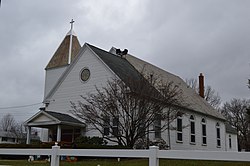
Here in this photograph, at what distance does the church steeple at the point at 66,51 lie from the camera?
3731 centimetres

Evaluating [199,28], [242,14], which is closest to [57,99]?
[199,28]

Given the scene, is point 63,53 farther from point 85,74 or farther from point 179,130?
point 179,130

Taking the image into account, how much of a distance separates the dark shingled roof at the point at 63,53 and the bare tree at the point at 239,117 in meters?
31.0

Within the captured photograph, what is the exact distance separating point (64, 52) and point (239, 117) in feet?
117

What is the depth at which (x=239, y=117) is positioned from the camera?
195ft

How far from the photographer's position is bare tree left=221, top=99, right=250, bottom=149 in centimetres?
5525

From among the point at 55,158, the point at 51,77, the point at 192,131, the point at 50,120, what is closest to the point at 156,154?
the point at 55,158

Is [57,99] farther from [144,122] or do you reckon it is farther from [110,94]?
[144,122]

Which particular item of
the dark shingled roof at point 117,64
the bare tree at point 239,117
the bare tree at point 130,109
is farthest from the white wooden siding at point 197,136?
the bare tree at point 239,117

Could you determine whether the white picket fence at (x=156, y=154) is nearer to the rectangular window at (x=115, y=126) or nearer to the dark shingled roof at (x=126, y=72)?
the rectangular window at (x=115, y=126)

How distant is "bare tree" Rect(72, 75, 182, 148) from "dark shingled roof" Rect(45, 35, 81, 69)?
55.6ft

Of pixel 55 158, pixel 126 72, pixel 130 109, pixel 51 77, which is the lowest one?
pixel 55 158

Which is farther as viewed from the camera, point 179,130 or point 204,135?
point 204,135

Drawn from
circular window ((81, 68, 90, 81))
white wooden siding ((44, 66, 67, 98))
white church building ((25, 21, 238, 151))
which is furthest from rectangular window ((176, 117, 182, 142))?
white wooden siding ((44, 66, 67, 98))
